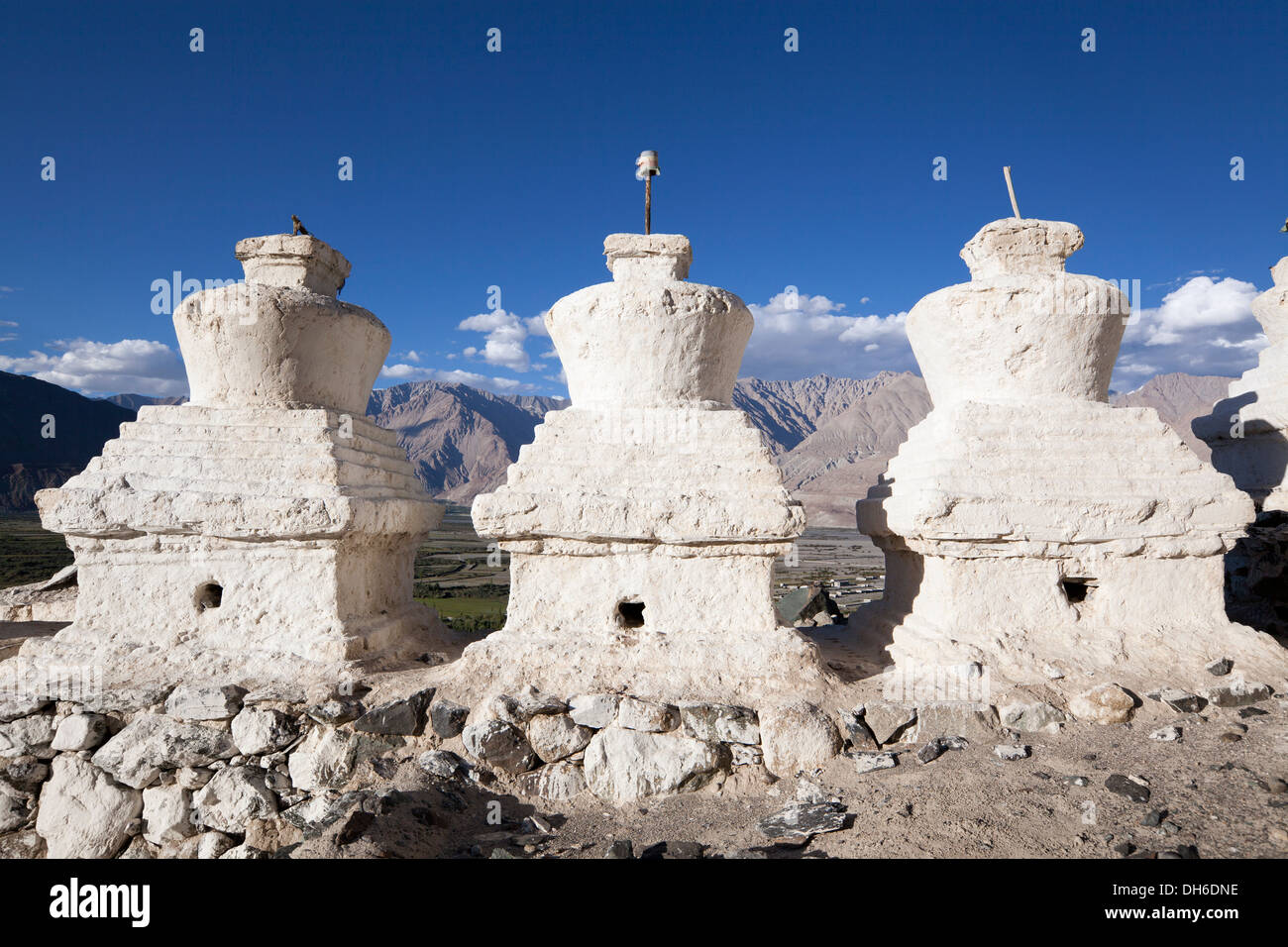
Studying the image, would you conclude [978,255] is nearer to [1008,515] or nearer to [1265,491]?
[1008,515]

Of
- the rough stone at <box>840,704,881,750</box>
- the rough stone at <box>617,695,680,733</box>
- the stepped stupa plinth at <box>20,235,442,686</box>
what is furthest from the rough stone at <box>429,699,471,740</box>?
the rough stone at <box>840,704,881,750</box>

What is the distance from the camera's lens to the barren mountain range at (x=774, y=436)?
225 ft

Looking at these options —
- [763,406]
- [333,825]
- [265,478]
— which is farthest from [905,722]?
[763,406]

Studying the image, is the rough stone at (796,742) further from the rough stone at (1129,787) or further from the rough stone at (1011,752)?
the rough stone at (1129,787)

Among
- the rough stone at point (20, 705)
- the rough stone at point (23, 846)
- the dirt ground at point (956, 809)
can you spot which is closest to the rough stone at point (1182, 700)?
the dirt ground at point (956, 809)

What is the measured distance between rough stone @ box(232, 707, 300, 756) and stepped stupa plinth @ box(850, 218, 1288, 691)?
14.0 feet

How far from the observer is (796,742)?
15.0 ft

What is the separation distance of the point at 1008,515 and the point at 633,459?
2756mm

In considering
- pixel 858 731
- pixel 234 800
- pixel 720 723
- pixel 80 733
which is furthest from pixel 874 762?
pixel 80 733

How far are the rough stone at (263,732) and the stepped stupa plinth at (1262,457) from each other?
8858mm

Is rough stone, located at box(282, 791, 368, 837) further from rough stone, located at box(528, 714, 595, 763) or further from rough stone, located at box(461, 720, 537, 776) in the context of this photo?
rough stone, located at box(528, 714, 595, 763)

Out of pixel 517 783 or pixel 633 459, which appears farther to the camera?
pixel 633 459

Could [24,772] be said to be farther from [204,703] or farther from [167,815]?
[204,703]
